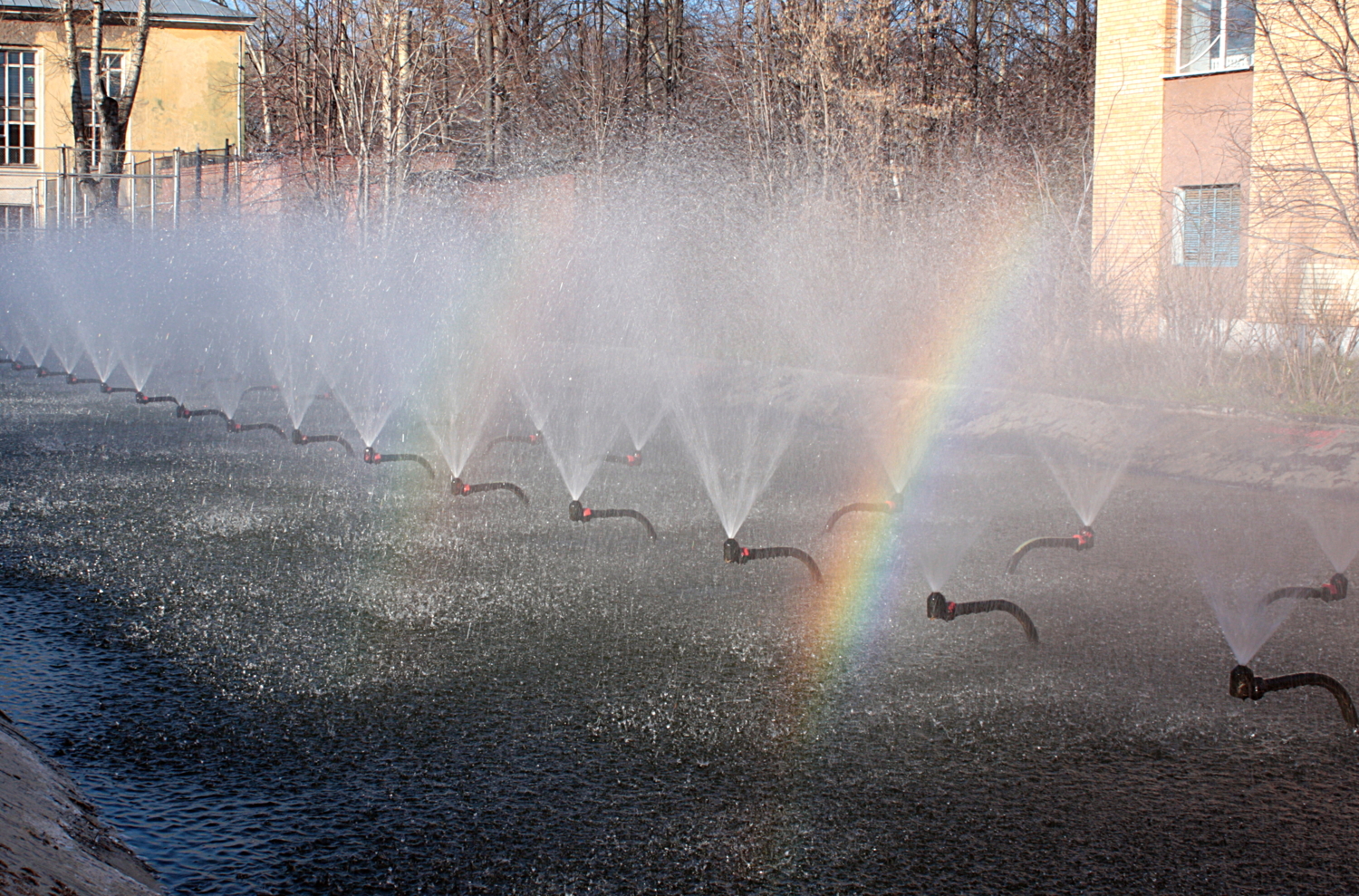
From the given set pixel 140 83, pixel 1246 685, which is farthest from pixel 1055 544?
pixel 140 83

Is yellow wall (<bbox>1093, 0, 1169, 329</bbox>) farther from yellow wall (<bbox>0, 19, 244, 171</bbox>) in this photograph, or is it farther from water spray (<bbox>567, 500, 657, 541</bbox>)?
yellow wall (<bbox>0, 19, 244, 171</bbox>)

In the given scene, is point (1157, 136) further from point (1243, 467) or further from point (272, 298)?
point (272, 298)

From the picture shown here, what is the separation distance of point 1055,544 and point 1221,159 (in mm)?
14928

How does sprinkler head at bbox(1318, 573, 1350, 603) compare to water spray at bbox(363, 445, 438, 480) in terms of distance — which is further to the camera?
water spray at bbox(363, 445, 438, 480)

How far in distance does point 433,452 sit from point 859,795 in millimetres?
8490

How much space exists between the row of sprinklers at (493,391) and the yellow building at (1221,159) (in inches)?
163

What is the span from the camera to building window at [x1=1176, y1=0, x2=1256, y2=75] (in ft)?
66.4

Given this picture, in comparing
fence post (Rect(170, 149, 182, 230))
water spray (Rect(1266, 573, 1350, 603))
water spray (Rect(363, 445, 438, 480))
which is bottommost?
water spray (Rect(1266, 573, 1350, 603))

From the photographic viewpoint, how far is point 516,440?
1227 cm

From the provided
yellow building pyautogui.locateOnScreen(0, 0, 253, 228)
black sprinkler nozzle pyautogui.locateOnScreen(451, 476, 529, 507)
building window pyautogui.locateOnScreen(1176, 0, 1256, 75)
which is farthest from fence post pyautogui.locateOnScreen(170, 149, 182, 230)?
black sprinkler nozzle pyautogui.locateOnScreen(451, 476, 529, 507)

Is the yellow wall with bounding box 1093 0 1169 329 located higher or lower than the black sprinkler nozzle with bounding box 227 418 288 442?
higher

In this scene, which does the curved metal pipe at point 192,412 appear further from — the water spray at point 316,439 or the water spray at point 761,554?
the water spray at point 761,554

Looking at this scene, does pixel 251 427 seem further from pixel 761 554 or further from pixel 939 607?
pixel 939 607

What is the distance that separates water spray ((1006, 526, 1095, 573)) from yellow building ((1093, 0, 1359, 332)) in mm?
8126
